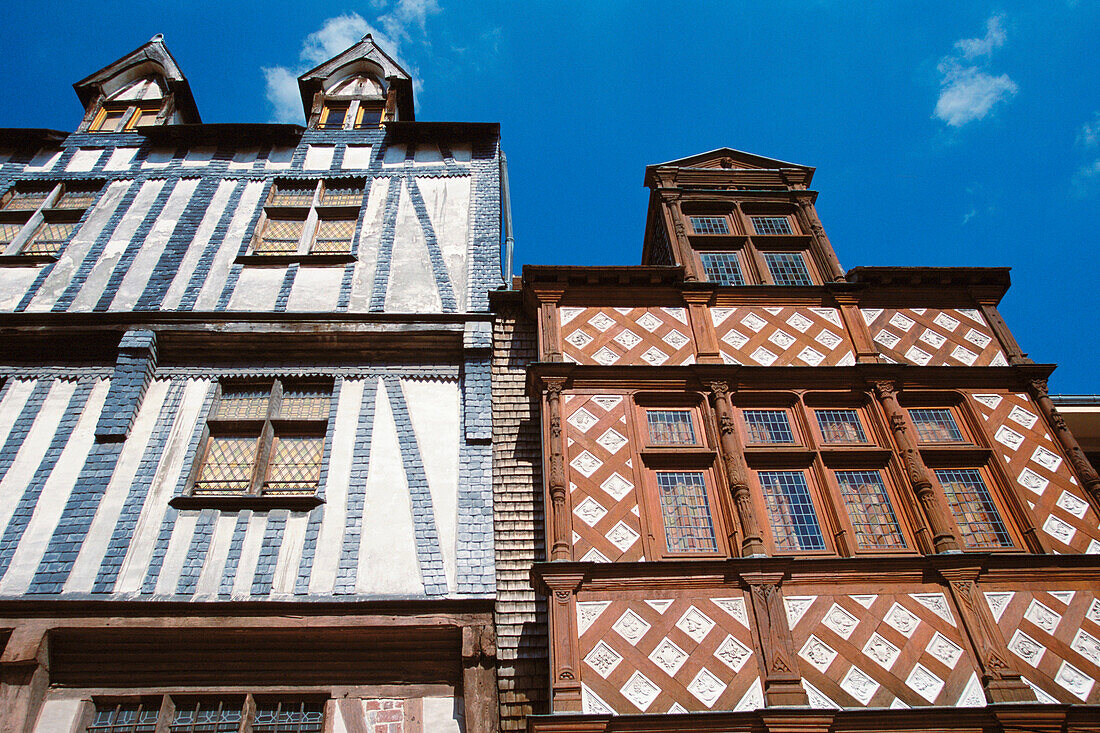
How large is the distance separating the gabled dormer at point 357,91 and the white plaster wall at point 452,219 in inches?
94.4

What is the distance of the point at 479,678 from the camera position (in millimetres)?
7227

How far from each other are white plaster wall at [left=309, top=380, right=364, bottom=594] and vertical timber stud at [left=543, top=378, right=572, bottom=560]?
227 cm

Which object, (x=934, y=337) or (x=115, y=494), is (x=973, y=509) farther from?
(x=115, y=494)

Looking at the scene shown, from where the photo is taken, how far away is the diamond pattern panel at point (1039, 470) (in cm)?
812

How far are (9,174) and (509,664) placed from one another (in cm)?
1198

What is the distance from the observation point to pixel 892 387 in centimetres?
930

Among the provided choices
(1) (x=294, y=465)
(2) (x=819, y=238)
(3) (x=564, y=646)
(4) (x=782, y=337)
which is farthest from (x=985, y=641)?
(1) (x=294, y=465)

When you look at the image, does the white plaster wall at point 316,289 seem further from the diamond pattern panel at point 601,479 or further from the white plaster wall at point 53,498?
the diamond pattern panel at point 601,479

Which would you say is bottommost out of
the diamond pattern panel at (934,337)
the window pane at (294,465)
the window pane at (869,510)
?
the window pane at (869,510)

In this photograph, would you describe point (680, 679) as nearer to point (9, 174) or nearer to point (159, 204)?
point (159, 204)

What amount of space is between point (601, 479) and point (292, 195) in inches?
299

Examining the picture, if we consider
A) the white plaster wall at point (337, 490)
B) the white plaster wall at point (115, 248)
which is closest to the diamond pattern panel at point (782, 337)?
the white plaster wall at point (337, 490)

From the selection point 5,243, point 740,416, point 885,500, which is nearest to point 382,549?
point 740,416

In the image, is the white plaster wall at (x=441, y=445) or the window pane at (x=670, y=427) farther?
the window pane at (x=670, y=427)
